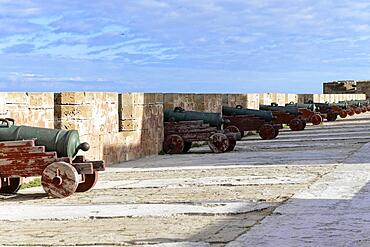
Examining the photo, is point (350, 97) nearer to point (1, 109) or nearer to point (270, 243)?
point (1, 109)

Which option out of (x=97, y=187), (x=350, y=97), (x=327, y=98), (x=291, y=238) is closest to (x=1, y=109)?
(x=97, y=187)

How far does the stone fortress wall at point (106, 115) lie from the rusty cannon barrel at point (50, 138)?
1.21 metres

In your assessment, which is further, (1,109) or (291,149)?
(291,149)

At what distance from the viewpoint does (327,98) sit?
40.9 m

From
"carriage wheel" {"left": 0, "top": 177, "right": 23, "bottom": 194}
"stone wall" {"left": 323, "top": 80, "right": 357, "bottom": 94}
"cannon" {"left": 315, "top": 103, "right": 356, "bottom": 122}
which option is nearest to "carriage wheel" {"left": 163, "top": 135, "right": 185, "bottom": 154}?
"carriage wheel" {"left": 0, "top": 177, "right": 23, "bottom": 194}

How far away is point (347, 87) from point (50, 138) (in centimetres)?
5572

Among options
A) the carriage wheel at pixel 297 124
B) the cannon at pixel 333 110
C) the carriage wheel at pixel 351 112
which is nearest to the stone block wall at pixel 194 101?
the carriage wheel at pixel 297 124

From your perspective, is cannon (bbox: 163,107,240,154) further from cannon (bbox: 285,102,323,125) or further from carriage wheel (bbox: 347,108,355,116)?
carriage wheel (bbox: 347,108,355,116)

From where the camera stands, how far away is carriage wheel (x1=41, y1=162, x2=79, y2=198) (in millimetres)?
8844

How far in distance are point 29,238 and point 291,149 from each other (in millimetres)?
10544

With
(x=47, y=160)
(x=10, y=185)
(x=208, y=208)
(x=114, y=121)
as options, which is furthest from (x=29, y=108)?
(x=208, y=208)

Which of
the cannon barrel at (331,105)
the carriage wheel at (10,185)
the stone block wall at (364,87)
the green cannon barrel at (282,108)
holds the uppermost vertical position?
the stone block wall at (364,87)

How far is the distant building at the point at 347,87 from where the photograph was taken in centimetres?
6188

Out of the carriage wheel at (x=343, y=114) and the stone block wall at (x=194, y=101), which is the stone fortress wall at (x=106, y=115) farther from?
the carriage wheel at (x=343, y=114)
